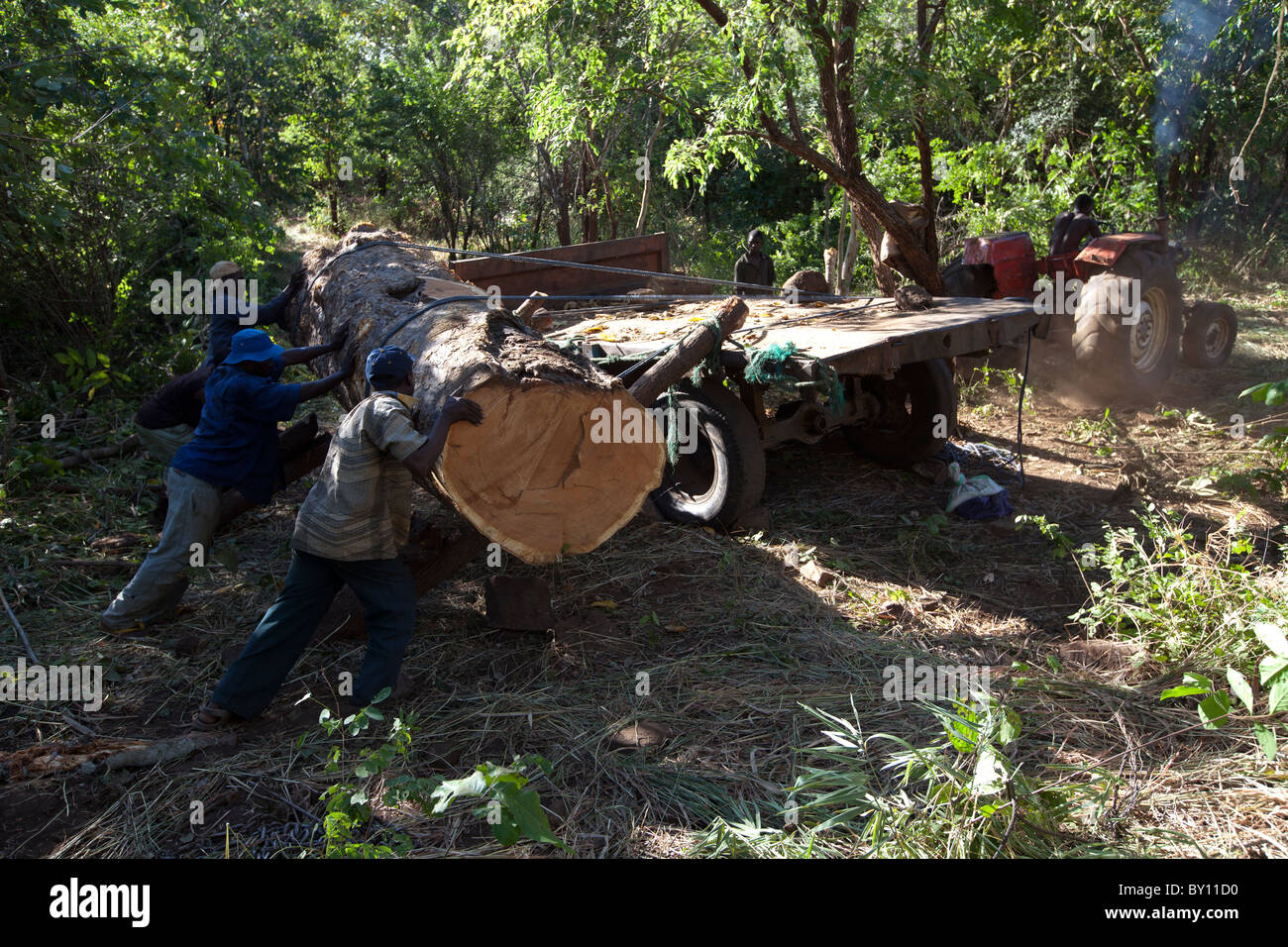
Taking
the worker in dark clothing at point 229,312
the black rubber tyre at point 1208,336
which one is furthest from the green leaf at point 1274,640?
the black rubber tyre at point 1208,336

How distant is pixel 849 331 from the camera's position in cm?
543

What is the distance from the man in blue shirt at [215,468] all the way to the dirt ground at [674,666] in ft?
0.69

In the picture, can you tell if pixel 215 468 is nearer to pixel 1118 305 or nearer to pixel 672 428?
pixel 672 428

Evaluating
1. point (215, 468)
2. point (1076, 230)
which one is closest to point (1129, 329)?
point (1076, 230)

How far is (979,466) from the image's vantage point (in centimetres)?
643

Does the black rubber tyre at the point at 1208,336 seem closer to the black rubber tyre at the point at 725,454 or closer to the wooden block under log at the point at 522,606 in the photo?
the black rubber tyre at the point at 725,454

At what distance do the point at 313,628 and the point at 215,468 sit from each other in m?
1.22

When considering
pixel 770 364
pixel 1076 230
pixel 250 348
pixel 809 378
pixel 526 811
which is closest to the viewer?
pixel 526 811

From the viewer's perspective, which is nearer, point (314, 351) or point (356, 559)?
point (356, 559)

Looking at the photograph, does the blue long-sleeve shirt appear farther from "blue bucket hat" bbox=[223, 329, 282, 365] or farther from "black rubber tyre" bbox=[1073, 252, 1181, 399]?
"black rubber tyre" bbox=[1073, 252, 1181, 399]

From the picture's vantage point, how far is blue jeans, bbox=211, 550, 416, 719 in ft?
11.8

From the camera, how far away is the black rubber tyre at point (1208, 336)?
8.41m

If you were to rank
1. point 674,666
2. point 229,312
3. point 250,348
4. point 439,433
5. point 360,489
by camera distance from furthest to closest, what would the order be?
point 229,312, point 250,348, point 674,666, point 360,489, point 439,433

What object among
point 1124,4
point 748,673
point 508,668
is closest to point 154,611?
point 508,668
